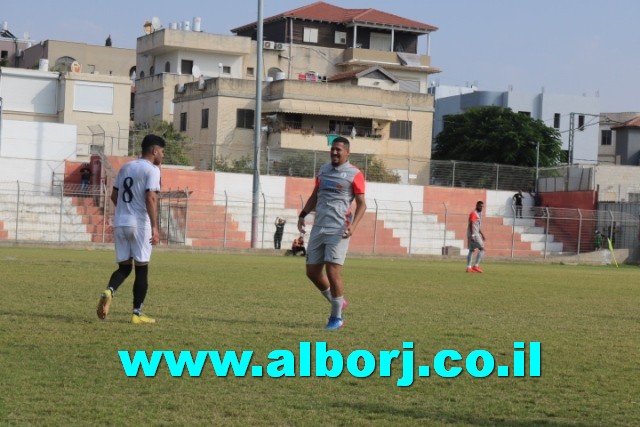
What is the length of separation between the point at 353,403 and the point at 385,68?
7939 centimetres

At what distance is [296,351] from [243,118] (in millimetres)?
60319

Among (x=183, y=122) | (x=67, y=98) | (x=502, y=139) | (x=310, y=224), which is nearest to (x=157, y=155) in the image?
(x=310, y=224)

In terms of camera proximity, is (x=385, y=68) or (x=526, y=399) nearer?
(x=526, y=399)

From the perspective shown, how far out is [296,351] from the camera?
9.73 m

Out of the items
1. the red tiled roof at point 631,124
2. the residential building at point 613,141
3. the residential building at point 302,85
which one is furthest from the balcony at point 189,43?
the red tiled roof at point 631,124

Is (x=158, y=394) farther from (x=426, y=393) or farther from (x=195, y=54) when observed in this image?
(x=195, y=54)

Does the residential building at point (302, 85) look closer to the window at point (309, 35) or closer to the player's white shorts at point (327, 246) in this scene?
the window at point (309, 35)

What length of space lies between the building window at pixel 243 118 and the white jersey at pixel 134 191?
57.6m

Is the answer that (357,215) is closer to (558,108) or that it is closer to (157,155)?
(157,155)

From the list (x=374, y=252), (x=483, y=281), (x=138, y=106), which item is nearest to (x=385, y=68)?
(x=138, y=106)

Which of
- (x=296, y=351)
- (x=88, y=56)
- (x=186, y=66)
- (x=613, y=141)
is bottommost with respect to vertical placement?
(x=296, y=351)

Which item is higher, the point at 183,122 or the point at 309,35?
the point at 309,35

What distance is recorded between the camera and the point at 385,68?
282 feet

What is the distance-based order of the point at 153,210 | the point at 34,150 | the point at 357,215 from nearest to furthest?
the point at 153,210
the point at 357,215
the point at 34,150
